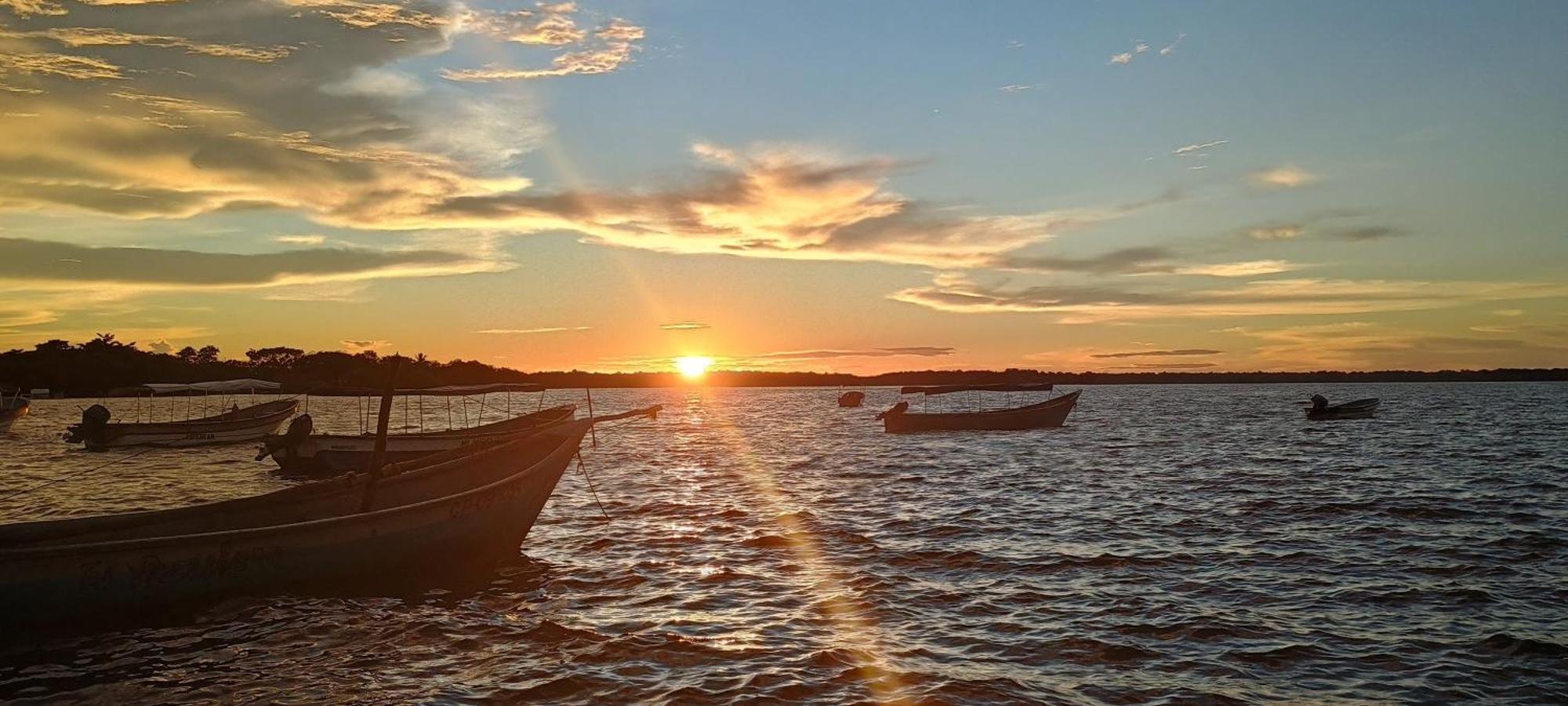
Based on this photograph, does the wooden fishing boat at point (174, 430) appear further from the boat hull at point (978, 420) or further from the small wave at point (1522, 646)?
the small wave at point (1522, 646)

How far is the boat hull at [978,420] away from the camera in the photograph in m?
70.2

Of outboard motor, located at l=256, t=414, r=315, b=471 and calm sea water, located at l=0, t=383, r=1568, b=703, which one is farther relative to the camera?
outboard motor, located at l=256, t=414, r=315, b=471

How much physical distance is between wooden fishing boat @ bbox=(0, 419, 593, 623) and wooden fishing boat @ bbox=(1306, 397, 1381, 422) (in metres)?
74.9

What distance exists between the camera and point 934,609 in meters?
14.9

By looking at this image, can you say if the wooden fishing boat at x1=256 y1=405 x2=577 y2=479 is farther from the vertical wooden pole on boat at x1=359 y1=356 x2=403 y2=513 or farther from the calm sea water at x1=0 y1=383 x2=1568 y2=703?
the vertical wooden pole on boat at x1=359 y1=356 x2=403 y2=513

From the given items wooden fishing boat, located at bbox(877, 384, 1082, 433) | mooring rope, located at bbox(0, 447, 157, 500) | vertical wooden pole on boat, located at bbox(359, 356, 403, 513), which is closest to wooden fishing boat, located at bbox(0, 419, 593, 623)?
vertical wooden pole on boat, located at bbox(359, 356, 403, 513)

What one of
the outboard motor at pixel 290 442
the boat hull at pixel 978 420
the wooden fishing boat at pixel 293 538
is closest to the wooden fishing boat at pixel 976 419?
the boat hull at pixel 978 420

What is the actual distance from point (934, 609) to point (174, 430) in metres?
55.9

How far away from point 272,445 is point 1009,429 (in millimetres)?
51630

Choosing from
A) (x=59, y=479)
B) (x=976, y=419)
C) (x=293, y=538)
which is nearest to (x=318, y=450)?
(x=59, y=479)

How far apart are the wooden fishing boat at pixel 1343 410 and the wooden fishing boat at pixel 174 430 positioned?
81.2 m

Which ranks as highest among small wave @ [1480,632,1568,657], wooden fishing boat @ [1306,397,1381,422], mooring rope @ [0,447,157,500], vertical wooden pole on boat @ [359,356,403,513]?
vertical wooden pole on boat @ [359,356,403,513]

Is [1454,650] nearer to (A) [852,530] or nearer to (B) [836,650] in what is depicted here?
(B) [836,650]

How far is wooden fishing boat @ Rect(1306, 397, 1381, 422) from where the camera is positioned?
7756cm
